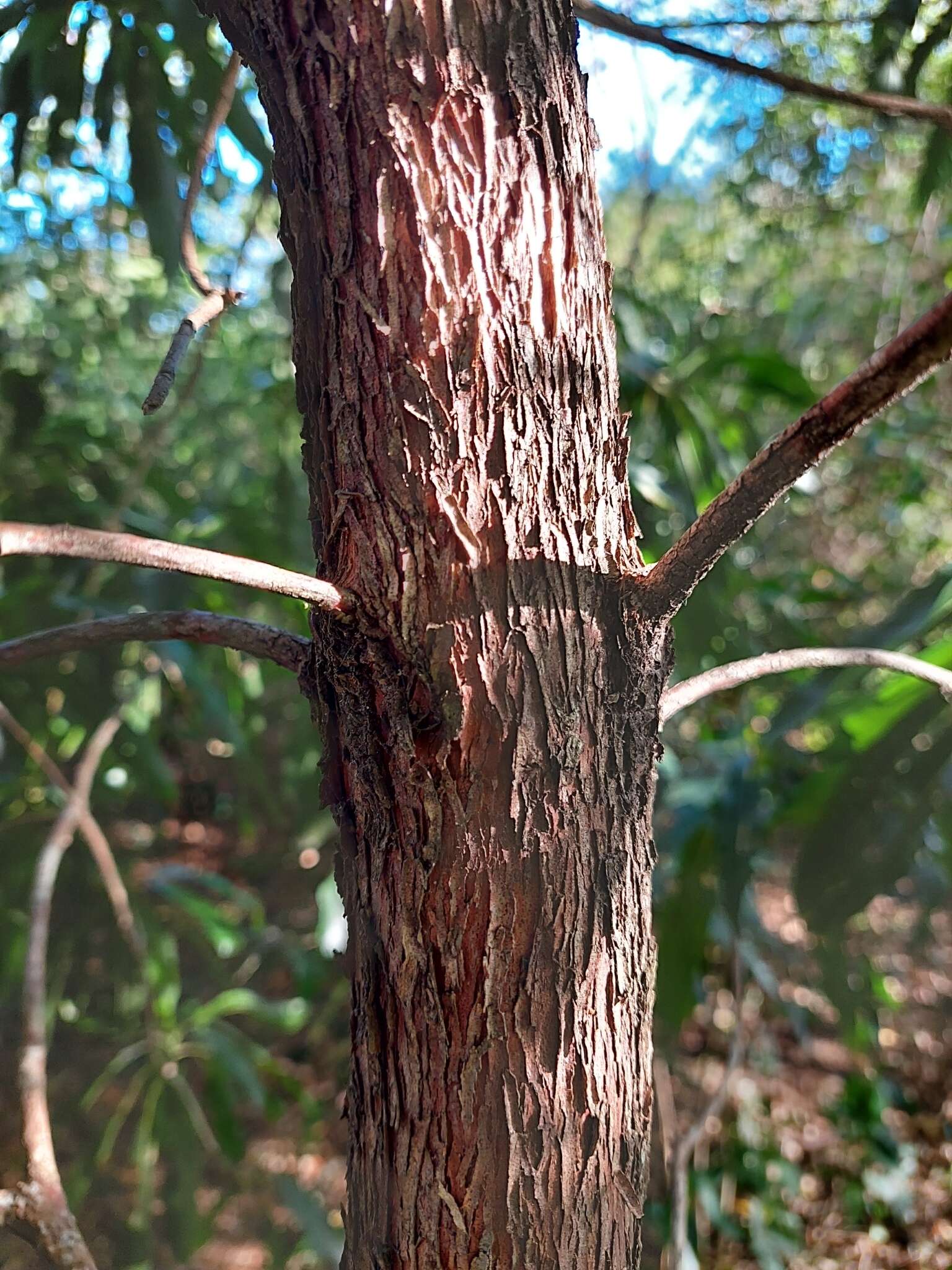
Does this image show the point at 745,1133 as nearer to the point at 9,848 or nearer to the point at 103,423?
the point at 9,848

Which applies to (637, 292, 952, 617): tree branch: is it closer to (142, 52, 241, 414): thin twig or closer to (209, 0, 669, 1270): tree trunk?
(209, 0, 669, 1270): tree trunk

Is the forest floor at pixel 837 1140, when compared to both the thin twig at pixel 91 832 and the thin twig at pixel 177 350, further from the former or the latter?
the thin twig at pixel 177 350

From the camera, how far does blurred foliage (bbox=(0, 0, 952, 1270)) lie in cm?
119

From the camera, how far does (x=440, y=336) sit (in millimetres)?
505

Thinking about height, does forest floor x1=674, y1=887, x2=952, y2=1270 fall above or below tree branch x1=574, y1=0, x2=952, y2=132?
below

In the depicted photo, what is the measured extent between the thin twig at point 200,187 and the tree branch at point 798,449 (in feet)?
1.07

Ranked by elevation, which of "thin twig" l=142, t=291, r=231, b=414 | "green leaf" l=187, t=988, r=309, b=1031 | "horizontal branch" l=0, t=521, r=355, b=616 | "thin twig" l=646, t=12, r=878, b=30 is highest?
"thin twig" l=646, t=12, r=878, b=30

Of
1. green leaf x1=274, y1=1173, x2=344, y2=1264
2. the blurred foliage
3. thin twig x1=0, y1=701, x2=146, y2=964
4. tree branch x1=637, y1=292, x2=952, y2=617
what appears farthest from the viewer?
green leaf x1=274, y1=1173, x2=344, y2=1264

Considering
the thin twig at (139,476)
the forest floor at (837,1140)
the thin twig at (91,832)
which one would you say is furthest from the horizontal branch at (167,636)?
the forest floor at (837,1140)

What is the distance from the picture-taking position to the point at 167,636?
0.57 metres

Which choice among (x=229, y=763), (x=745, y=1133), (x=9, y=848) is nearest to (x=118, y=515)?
(x=9, y=848)

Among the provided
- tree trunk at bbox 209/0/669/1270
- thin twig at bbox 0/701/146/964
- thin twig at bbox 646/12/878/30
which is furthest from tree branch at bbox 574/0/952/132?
thin twig at bbox 0/701/146/964

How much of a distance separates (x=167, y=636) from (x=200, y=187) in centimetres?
36

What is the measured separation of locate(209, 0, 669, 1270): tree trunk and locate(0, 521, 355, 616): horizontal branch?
58 millimetres
